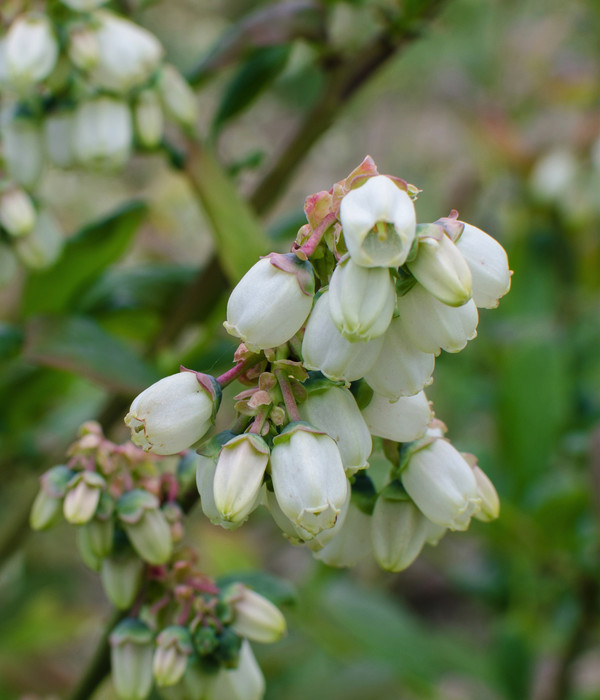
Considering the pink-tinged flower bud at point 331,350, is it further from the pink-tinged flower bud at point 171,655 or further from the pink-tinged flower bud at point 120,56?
the pink-tinged flower bud at point 120,56

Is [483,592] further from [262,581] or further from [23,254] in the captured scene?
[23,254]

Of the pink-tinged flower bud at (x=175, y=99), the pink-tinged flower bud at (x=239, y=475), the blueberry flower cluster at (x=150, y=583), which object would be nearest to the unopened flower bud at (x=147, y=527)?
the blueberry flower cluster at (x=150, y=583)

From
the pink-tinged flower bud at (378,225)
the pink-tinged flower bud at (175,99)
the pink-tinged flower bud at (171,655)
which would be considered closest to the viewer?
the pink-tinged flower bud at (378,225)

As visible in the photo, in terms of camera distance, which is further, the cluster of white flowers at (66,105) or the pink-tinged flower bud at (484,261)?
the cluster of white flowers at (66,105)

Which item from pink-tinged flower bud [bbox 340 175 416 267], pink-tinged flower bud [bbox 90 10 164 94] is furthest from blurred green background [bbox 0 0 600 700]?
pink-tinged flower bud [bbox 340 175 416 267]

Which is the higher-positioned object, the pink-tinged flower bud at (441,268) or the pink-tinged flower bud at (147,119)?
the pink-tinged flower bud at (441,268)

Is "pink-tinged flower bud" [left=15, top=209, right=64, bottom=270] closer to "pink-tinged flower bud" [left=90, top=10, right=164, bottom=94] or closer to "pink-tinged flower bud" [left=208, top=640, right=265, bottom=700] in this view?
"pink-tinged flower bud" [left=90, top=10, right=164, bottom=94]
